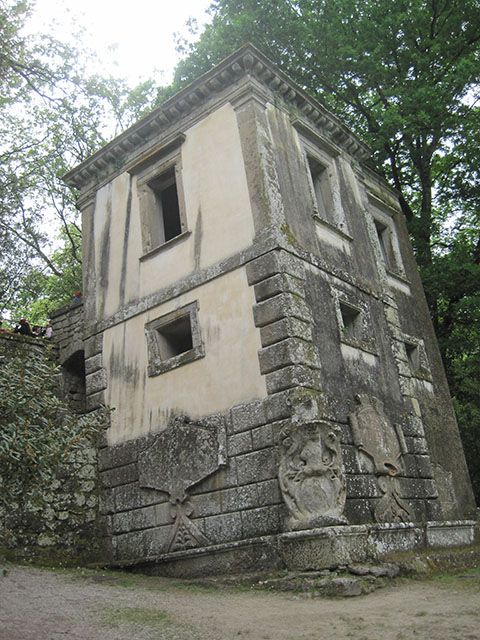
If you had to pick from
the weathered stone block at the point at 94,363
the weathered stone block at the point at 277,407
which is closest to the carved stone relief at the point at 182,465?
the weathered stone block at the point at 277,407

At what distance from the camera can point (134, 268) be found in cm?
1146

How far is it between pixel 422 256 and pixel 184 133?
336 inches

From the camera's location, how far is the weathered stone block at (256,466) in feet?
27.1

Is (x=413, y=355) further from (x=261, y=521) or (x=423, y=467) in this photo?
(x=261, y=521)

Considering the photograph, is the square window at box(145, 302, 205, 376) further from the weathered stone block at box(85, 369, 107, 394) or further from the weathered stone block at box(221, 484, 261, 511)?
the weathered stone block at box(221, 484, 261, 511)

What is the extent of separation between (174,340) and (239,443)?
109 inches

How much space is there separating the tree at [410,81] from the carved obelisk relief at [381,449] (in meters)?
6.41

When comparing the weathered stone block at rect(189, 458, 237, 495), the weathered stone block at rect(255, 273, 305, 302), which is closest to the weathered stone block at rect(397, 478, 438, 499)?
the weathered stone block at rect(189, 458, 237, 495)

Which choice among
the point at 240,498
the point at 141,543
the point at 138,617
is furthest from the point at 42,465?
the point at 141,543

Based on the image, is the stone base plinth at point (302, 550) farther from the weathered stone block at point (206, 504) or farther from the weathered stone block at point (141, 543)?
the weathered stone block at point (206, 504)

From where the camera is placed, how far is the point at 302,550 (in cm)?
740

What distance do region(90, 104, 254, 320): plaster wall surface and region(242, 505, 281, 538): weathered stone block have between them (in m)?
4.03

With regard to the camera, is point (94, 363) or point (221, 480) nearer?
point (221, 480)

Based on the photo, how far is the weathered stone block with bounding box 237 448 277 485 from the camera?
826cm
